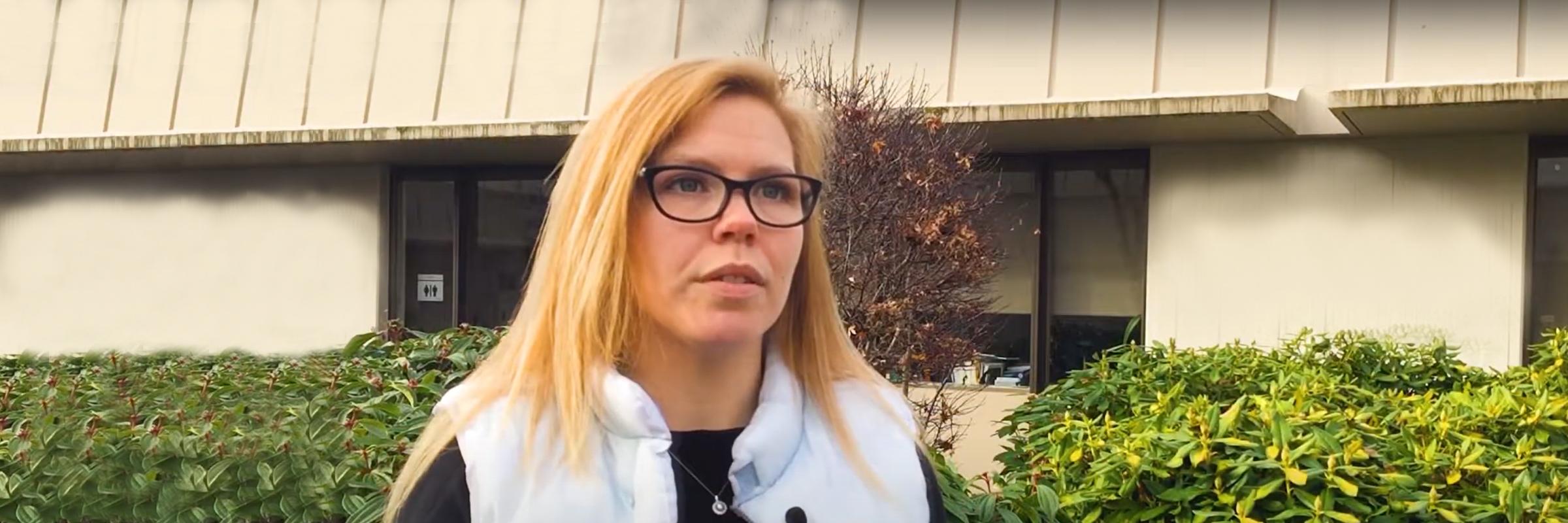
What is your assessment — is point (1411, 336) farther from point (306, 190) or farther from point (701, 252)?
point (306, 190)

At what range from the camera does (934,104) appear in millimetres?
9406

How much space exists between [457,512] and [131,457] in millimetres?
2274

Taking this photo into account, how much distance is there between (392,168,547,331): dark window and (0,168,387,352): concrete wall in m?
0.29

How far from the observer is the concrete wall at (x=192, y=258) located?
38.9 ft

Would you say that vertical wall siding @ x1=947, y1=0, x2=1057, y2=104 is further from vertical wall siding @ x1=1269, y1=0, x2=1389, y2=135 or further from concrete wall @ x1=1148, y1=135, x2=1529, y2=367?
vertical wall siding @ x1=1269, y1=0, x2=1389, y2=135

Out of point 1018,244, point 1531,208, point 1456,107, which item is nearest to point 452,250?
point 1018,244

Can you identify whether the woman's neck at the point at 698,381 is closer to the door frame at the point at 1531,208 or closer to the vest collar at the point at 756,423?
the vest collar at the point at 756,423

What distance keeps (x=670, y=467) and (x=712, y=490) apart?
86mm

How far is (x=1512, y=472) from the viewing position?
3.05 meters

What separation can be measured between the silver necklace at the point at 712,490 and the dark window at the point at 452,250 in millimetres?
10546

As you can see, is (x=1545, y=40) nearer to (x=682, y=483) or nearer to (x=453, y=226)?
(x=682, y=483)

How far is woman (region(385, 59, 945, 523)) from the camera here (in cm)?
143

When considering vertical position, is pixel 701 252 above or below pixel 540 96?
below

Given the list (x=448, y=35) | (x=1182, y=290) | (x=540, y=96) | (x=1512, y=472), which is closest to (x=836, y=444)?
(x=1512, y=472)
